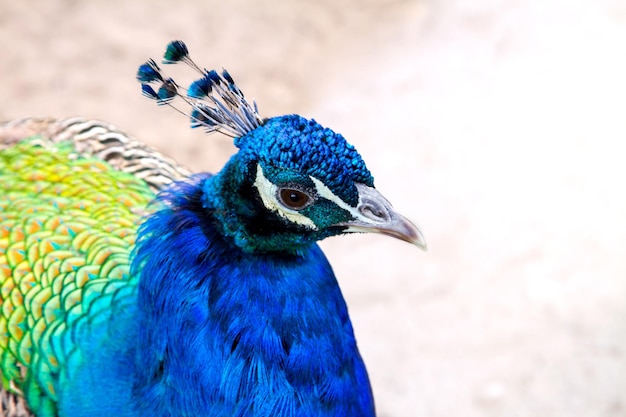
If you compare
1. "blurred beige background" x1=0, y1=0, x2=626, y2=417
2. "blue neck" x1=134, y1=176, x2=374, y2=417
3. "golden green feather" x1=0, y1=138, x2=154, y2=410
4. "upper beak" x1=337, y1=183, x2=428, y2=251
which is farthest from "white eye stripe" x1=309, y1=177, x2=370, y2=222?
"blurred beige background" x1=0, y1=0, x2=626, y2=417

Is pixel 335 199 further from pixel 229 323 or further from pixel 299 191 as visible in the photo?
pixel 229 323

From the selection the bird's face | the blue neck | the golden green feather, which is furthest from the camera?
the golden green feather

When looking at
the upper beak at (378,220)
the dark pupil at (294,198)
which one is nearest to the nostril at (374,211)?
the upper beak at (378,220)

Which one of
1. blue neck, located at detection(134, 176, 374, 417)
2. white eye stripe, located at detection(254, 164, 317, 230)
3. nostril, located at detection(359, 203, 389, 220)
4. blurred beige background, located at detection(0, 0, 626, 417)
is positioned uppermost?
blurred beige background, located at detection(0, 0, 626, 417)

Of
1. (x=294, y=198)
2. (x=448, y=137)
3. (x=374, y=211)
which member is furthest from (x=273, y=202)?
(x=448, y=137)

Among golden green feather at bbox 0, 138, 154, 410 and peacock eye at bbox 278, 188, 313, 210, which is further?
golden green feather at bbox 0, 138, 154, 410

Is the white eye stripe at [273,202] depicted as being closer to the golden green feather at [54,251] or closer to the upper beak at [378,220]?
the upper beak at [378,220]

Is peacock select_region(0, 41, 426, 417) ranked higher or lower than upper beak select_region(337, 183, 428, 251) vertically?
lower

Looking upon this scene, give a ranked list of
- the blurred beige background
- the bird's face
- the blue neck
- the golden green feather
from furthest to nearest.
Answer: the blurred beige background < the golden green feather < the blue neck < the bird's face

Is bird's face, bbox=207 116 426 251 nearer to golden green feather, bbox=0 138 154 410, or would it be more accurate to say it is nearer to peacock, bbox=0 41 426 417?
peacock, bbox=0 41 426 417

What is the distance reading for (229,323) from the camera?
136cm

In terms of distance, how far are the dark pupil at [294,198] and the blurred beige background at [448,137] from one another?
1.56 m

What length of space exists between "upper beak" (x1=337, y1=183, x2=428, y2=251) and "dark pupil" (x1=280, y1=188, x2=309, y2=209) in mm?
90

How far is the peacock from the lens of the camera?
1300mm
